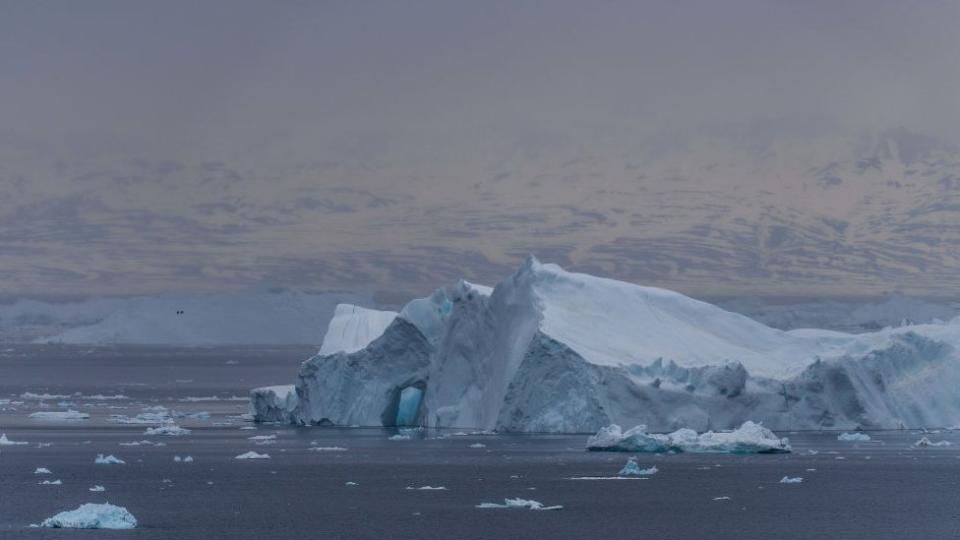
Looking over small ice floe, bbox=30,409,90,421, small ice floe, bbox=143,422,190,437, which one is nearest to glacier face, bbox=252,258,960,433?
small ice floe, bbox=143,422,190,437

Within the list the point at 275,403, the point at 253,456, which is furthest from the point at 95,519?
the point at 275,403

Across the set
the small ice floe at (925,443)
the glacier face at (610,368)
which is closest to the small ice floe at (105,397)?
the glacier face at (610,368)

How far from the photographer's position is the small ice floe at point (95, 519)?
22.3m

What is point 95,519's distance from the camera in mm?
22344

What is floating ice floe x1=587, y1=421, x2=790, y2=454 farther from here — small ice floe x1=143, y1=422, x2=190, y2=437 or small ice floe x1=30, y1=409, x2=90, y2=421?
small ice floe x1=30, y1=409, x2=90, y2=421

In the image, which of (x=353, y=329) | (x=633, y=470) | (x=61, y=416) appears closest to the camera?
(x=633, y=470)

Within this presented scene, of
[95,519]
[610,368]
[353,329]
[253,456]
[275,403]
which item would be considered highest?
[353,329]

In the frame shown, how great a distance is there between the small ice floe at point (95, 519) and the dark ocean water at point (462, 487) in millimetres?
182

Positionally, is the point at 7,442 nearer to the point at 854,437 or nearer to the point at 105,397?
the point at 854,437

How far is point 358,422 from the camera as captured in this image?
134 ft

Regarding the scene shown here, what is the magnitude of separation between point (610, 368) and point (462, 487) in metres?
7.31

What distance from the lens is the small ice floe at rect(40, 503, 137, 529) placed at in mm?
22312

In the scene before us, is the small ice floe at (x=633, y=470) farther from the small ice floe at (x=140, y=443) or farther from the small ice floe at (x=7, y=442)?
the small ice floe at (x=7, y=442)

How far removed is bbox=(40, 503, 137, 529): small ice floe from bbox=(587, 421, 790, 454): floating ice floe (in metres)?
12.5
